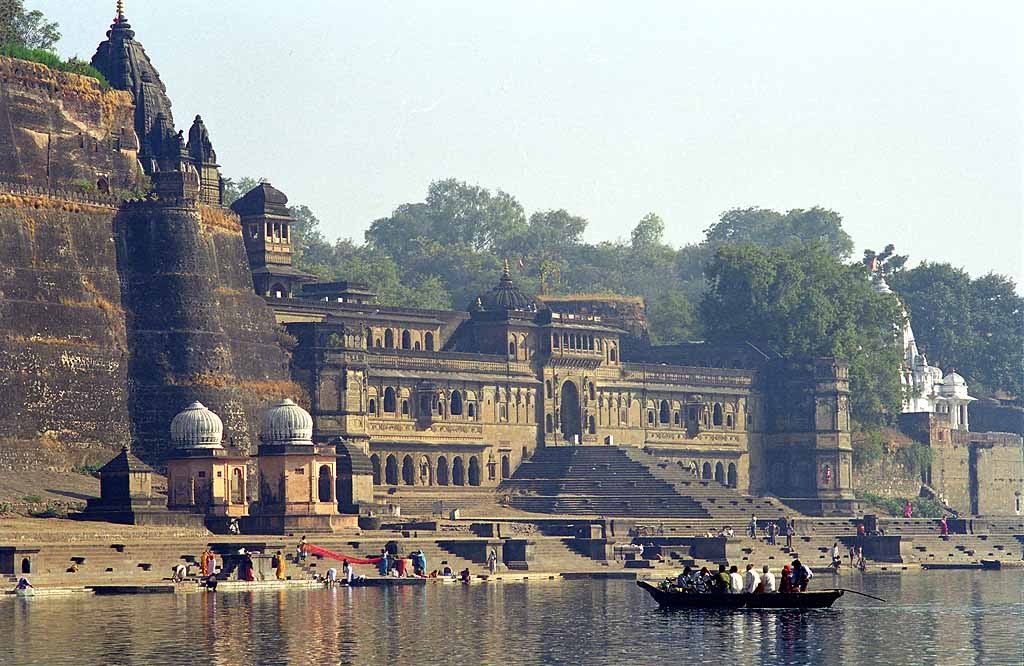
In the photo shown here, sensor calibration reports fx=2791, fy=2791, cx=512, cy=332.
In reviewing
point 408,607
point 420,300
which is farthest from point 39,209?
point 420,300

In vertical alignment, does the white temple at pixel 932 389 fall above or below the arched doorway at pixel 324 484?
above

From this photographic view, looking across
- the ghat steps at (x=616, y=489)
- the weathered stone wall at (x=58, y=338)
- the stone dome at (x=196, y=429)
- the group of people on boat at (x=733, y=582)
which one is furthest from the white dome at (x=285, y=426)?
the group of people on boat at (x=733, y=582)

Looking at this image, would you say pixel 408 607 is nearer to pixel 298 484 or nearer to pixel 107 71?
pixel 298 484

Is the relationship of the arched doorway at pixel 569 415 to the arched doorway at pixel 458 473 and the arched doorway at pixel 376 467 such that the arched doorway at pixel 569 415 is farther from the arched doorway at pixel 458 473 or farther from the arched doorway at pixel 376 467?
the arched doorway at pixel 376 467

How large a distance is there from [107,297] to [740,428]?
4389 cm

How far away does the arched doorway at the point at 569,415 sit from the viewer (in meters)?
133

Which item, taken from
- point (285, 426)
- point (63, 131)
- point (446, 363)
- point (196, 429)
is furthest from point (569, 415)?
point (196, 429)

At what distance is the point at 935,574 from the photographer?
10562 centimetres

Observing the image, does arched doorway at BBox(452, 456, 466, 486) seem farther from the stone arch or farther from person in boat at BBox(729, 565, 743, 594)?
person in boat at BBox(729, 565, 743, 594)

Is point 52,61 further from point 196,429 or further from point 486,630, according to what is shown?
point 486,630

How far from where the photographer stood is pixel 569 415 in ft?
438

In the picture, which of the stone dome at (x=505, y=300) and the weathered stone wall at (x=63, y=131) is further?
the stone dome at (x=505, y=300)

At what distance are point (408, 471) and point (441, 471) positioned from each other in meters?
2.25

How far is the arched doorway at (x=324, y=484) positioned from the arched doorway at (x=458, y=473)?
20.9 metres
